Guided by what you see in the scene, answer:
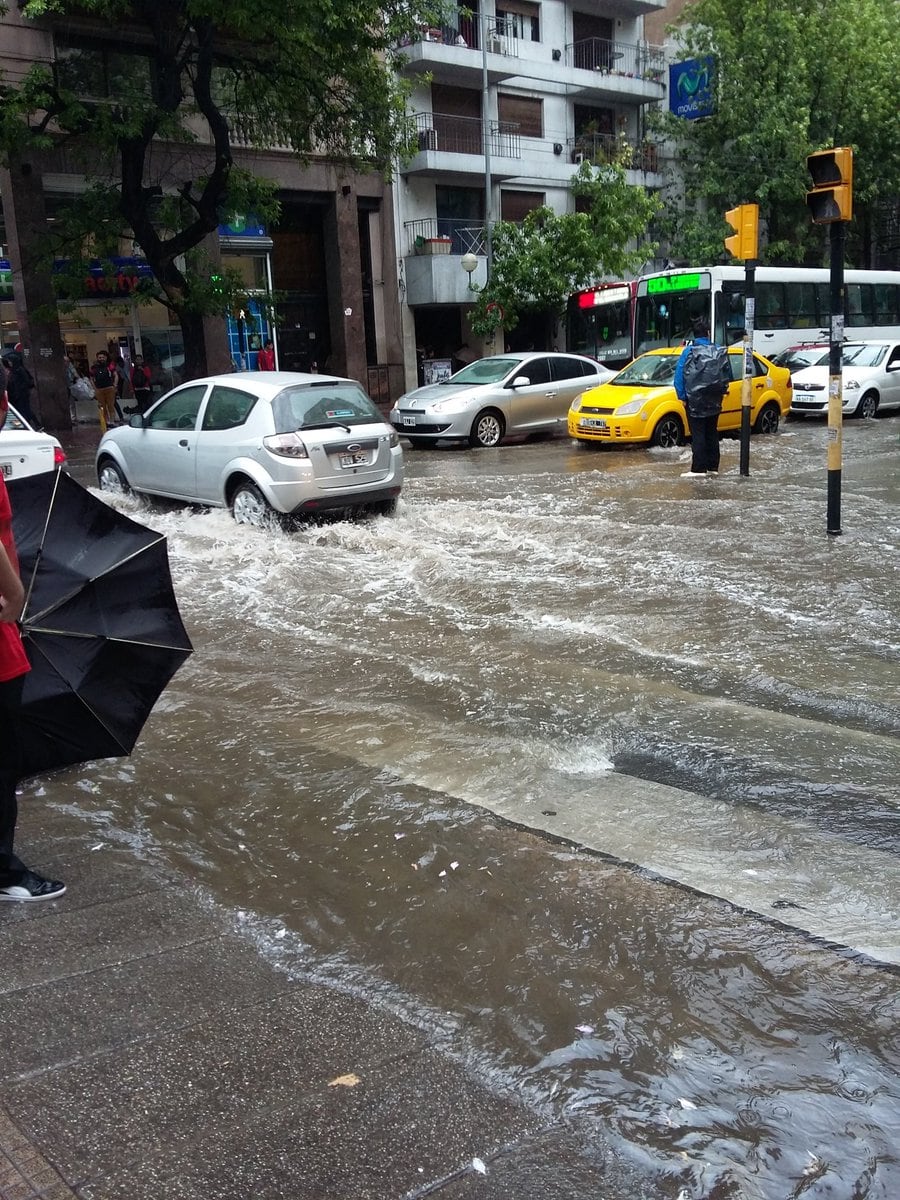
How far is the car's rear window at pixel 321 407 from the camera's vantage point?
10.6 meters

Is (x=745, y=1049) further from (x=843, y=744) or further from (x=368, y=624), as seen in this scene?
(x=368, y=624)

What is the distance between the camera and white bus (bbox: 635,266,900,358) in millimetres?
23344

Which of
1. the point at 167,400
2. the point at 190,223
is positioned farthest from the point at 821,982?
the point at 190,223

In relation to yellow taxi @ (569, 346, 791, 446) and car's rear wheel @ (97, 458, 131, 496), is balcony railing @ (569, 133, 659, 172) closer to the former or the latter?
yellow taxi @ (569, 346, 791, 446)

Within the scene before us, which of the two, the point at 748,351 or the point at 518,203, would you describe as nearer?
the point at 748,351

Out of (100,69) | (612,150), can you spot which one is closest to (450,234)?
(612,150)

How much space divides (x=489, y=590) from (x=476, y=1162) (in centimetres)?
638

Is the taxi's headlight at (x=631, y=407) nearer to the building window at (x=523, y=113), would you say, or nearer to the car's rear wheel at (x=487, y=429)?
the car's rear wheel at (x=487, y=429)

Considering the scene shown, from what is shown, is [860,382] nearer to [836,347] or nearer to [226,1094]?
→ [836,347]

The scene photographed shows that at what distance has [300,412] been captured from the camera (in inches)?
421

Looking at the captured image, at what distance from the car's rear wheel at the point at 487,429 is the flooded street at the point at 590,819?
1007 centimetres

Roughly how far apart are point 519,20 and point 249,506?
29190 mm

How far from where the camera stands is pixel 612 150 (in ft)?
121

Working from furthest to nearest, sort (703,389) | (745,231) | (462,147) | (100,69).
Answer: (462,147) → (100,69) → (703,389) → (745,231)
